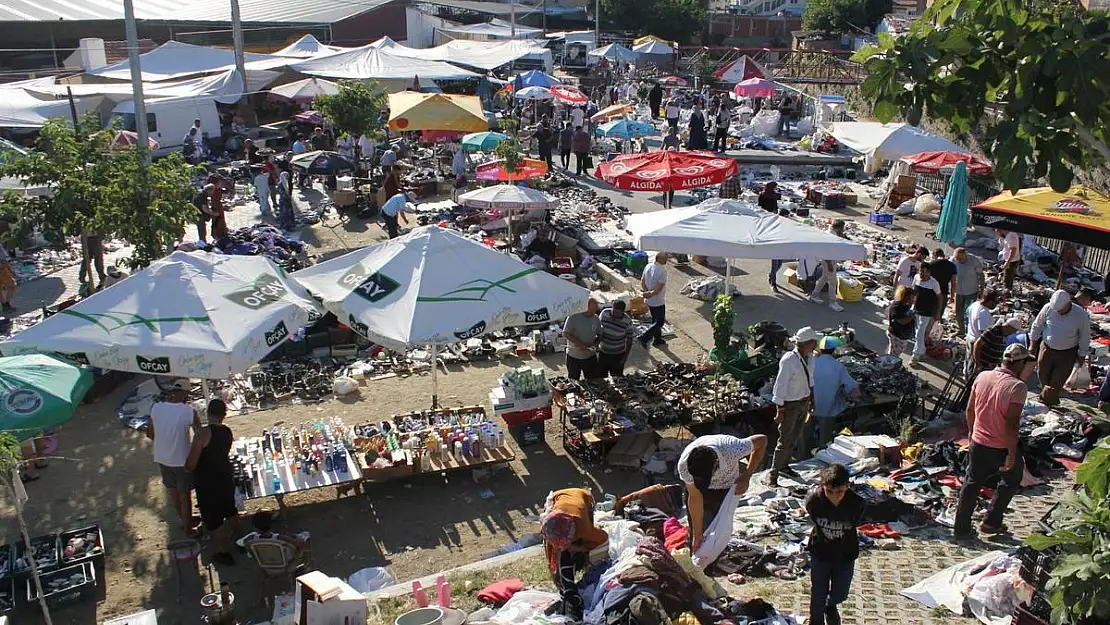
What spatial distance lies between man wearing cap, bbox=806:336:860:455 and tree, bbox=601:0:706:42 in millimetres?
61102

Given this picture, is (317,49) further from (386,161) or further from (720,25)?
A: (720,25)

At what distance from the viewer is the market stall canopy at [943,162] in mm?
17172

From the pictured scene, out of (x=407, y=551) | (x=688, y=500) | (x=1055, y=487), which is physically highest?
(x=688, y=500)

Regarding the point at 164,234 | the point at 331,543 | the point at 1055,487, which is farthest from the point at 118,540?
the point at 1055,487

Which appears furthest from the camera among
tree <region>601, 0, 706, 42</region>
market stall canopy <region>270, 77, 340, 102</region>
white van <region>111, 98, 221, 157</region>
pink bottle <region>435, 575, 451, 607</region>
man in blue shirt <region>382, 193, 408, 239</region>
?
tree <region>601, 0, 706, 42</region>

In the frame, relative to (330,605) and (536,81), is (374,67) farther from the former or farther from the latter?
(330,605)

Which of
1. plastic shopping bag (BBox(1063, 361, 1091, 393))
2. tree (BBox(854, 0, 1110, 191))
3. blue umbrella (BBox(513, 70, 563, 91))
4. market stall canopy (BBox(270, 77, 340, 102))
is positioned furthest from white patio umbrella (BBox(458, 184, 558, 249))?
blue umbrella (BBox(513, 70, 563, 91))

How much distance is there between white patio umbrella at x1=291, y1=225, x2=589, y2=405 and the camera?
28.5ft

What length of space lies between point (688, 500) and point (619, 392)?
347 cm

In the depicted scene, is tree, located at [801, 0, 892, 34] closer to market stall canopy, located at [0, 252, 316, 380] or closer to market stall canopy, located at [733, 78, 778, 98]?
market stall canopy, located at [733, 78, 778, 98]

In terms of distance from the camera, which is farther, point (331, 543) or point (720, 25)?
point (720, 25)

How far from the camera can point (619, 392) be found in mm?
9672

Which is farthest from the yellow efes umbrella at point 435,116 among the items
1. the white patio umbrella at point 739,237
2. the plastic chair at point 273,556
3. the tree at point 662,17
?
the tree at point 662,17

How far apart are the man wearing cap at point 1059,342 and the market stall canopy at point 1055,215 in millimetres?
673
